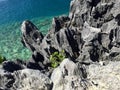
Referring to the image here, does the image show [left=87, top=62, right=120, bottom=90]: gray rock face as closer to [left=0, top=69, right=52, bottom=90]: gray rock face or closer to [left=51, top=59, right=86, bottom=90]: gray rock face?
[left=51, top=59, right=86, bottom=90]: gray rock face

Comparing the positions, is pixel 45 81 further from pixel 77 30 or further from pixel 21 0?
pixel 21 0

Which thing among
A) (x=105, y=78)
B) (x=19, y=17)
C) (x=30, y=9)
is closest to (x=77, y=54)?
(x=105, y=78)

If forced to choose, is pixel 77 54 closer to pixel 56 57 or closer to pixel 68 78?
pixel 56 57

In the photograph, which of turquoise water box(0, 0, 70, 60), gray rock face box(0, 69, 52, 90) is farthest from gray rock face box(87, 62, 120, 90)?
turquoise water box(0, 0, 70, 60)

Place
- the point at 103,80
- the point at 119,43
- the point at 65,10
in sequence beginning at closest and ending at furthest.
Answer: the point at 103,80 < the point at 119,43 < the point at 65,10

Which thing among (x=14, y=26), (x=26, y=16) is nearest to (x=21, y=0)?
(x=26, y=16)

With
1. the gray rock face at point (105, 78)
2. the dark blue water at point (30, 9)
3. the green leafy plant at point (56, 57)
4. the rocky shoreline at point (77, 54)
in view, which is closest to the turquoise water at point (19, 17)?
the dark blue water at point (30, 9)
